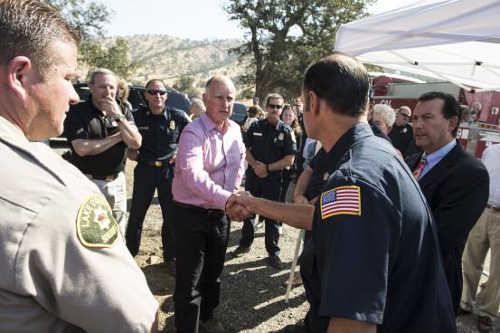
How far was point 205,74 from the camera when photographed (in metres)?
98.6

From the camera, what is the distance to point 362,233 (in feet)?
3.72

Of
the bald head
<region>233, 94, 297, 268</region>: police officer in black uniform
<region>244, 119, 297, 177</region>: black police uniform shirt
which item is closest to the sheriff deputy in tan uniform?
the bald head

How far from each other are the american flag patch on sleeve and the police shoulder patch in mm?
687

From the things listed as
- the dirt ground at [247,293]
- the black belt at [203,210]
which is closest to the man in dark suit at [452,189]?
the black belt at [203,210]

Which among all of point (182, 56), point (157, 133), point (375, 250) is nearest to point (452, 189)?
point (375, 250)

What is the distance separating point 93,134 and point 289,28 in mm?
23810

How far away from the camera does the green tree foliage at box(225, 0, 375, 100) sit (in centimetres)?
2417

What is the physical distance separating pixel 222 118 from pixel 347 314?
2.13 metres

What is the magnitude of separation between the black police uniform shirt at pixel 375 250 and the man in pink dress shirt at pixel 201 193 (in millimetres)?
1516

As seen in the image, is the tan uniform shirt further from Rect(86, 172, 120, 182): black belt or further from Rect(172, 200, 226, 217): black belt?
Rect(86, 172, 120, 182): black belt

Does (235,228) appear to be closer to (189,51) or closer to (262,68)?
(262,68)

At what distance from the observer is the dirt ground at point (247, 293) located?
359 cm

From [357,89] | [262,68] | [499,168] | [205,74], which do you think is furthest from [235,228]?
[205,74]

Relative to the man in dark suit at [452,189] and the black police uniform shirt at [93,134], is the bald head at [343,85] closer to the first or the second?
the man in dark suit at [452,189]
